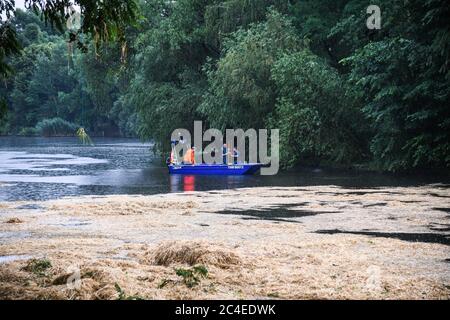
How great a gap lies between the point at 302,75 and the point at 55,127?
81848 mm

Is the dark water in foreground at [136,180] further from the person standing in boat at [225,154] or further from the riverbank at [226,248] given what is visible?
the riverbank at [226,248]

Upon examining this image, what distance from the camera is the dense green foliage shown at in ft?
103

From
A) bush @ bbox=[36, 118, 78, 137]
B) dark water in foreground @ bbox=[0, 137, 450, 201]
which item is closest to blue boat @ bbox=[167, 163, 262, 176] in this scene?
dark water in foreground @ bbox=[0, 137, 450, 201]

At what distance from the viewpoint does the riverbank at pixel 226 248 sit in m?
9.52

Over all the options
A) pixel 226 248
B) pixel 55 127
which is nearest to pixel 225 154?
pixel 226 248

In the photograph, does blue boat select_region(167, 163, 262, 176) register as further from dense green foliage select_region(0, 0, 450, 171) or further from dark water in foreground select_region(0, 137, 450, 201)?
dense green foliage select_region(0, 0, 450, 171)

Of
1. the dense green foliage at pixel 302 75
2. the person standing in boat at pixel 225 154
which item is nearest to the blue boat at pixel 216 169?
the person standing in boat at pixel 225 154

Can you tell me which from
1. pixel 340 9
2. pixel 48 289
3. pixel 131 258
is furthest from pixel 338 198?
pixel 340 9

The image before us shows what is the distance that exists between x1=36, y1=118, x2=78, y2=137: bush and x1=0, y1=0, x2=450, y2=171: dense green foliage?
61.1 metres

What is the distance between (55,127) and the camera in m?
112

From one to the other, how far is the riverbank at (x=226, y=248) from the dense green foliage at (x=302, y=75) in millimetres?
7875

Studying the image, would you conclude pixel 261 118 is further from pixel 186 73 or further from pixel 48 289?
pixel 48 289

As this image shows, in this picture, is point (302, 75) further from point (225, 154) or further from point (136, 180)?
point (136, 180)

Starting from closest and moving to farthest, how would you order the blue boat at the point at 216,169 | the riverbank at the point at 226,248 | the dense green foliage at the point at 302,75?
the riverbank at the point at 226,248, the dense green foliage at the point at 302,75, the blue boat at the point at 216,169
